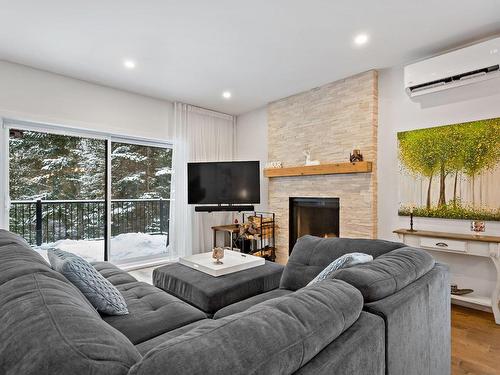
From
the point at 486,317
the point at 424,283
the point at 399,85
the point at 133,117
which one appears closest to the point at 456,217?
the point at 486,317

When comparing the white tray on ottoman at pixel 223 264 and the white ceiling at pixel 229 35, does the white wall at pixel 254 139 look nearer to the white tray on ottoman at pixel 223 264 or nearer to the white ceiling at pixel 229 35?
Result: the white ceiling at pixel 229 35

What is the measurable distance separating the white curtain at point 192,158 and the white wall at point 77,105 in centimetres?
25

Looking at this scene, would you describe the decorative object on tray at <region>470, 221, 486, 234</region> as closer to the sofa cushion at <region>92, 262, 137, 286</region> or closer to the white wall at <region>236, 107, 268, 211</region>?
the white wall at <region>236, 107, 268, 211</region>

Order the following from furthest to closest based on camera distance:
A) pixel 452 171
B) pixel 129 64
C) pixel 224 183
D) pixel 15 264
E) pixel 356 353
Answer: pixel 224 183, pixel 129 64, pixel 452 171, pixel 15 264, pixel 356 353

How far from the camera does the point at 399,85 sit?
3.24 m

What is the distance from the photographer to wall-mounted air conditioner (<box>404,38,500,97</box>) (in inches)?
97.0

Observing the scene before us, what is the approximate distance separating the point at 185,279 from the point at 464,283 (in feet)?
8.99

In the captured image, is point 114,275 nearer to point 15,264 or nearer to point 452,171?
point 15,264

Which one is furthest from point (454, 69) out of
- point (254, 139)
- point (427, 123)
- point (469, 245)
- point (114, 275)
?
point (114, 275)

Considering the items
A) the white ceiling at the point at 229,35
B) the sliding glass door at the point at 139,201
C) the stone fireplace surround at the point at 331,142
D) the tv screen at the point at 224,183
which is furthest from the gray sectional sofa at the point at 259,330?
the tv screen at the point at 224,183

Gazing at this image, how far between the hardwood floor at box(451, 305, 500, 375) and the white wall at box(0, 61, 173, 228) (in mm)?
4228

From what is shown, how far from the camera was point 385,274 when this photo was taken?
1162mm

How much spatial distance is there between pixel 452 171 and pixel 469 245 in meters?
0.75

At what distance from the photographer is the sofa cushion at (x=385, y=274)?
108 centimetres
